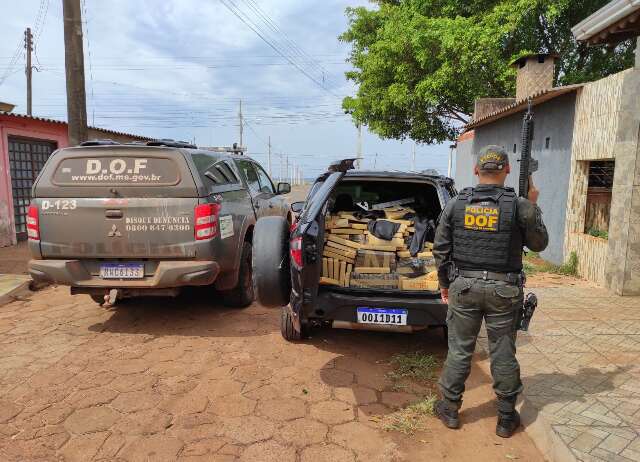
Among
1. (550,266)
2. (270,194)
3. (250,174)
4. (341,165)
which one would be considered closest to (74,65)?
(250,174)

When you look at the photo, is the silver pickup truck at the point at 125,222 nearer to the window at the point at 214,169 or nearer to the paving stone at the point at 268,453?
the window at the point at 214,169

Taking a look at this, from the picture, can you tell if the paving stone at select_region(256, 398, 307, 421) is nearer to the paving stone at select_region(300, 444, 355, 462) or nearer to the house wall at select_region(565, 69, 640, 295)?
the paving stone at select_region(300, 444, 355, 462)

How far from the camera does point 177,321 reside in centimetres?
528

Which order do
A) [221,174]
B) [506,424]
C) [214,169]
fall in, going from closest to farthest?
[506,424]
[214,169]
[221,174]

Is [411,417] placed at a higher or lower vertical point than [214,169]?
lower

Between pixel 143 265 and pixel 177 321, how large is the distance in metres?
0.98

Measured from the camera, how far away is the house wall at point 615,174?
5938 millimetres

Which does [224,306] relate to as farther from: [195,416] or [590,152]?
[590,152]

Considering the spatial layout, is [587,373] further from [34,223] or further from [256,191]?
[34,223]

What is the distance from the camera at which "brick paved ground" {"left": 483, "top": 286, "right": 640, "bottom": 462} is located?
9.30 feet

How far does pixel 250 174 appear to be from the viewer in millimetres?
6867

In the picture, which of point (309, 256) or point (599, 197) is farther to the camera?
point (599, 197)

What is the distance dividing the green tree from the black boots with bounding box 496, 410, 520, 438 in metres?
13.4

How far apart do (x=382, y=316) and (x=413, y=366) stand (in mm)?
627
